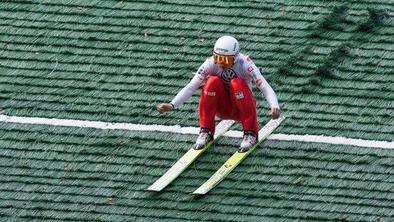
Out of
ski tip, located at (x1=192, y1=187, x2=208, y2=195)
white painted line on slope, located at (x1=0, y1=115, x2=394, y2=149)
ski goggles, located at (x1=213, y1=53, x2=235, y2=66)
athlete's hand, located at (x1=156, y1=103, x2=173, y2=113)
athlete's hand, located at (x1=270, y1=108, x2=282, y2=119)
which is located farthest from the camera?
white painted line on slope, located at (x1=0, y1=115, x2=394, y2=149)

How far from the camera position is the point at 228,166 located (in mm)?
13281

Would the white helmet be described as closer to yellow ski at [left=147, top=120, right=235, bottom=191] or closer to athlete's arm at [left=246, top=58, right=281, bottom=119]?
athlete's arm at [left=246, top=58, right=281, bottom=119]

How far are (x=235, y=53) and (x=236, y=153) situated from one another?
0.78m

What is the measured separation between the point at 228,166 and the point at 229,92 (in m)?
0.58

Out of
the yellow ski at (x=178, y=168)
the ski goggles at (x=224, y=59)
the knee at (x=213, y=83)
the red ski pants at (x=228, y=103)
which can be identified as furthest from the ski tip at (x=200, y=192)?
the ski goggles at (x=224, y=59)

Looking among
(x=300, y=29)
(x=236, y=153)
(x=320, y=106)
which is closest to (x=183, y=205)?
(x=236, y=153)

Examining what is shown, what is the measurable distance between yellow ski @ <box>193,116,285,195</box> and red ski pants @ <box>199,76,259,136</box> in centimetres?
20

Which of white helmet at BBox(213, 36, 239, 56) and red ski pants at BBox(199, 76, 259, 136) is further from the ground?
white helmet at BBox(213, 36, 239, 56)

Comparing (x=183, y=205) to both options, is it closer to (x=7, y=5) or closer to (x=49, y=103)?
(x=49, y=103)

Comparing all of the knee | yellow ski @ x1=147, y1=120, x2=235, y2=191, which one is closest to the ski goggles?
the knee

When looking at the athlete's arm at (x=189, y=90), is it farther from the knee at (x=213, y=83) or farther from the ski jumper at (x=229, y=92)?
the knee at (x=213, y=83)

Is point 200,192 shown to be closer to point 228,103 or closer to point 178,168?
point 178,168

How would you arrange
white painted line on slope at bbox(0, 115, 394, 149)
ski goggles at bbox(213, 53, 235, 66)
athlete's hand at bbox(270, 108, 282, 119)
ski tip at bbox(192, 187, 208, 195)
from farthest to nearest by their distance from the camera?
white painted line on slope at bbox(0, 115, 394, 149) → ski goggles at bbox(213, 53, 235, 66) → athlete's hand at bbox(270, 108, 282, 119) → ski tip at bbox(192, 187, 208, 195)

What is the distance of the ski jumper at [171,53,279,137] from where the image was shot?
1331cm
